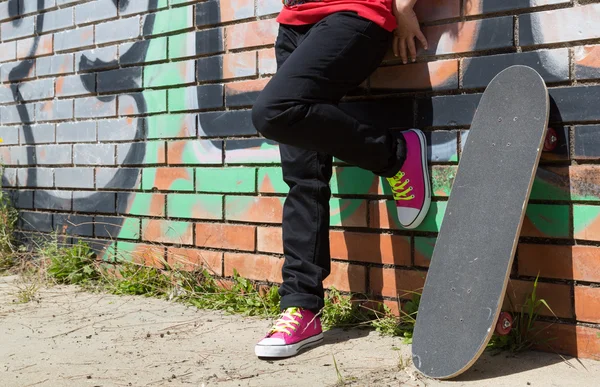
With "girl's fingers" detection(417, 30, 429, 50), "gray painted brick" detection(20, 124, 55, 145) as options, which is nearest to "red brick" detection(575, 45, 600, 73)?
"girl's fingers" detection(417, 30, 429, 50)

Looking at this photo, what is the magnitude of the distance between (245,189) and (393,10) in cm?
105

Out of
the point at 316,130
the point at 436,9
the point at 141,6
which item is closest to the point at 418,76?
the point at 436,9

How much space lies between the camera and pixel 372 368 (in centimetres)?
202

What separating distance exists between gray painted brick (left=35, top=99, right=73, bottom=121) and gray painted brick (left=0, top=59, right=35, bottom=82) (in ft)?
0.71

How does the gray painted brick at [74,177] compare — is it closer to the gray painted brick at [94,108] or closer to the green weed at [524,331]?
the gray painted brick at [94,108]

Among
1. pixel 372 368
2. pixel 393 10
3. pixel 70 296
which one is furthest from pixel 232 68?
pixel 372 368

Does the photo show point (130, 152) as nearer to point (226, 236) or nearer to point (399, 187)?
point (226, 236)

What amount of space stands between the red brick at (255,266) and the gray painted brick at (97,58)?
1282 millimetres

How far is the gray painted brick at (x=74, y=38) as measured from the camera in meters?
3.69

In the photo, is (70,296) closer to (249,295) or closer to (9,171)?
(249,295)

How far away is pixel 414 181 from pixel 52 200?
2.40 m

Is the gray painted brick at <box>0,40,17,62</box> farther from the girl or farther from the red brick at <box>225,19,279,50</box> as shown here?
the girl

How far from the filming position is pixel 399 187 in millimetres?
2363

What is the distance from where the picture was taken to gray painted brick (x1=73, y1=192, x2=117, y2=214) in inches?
140
